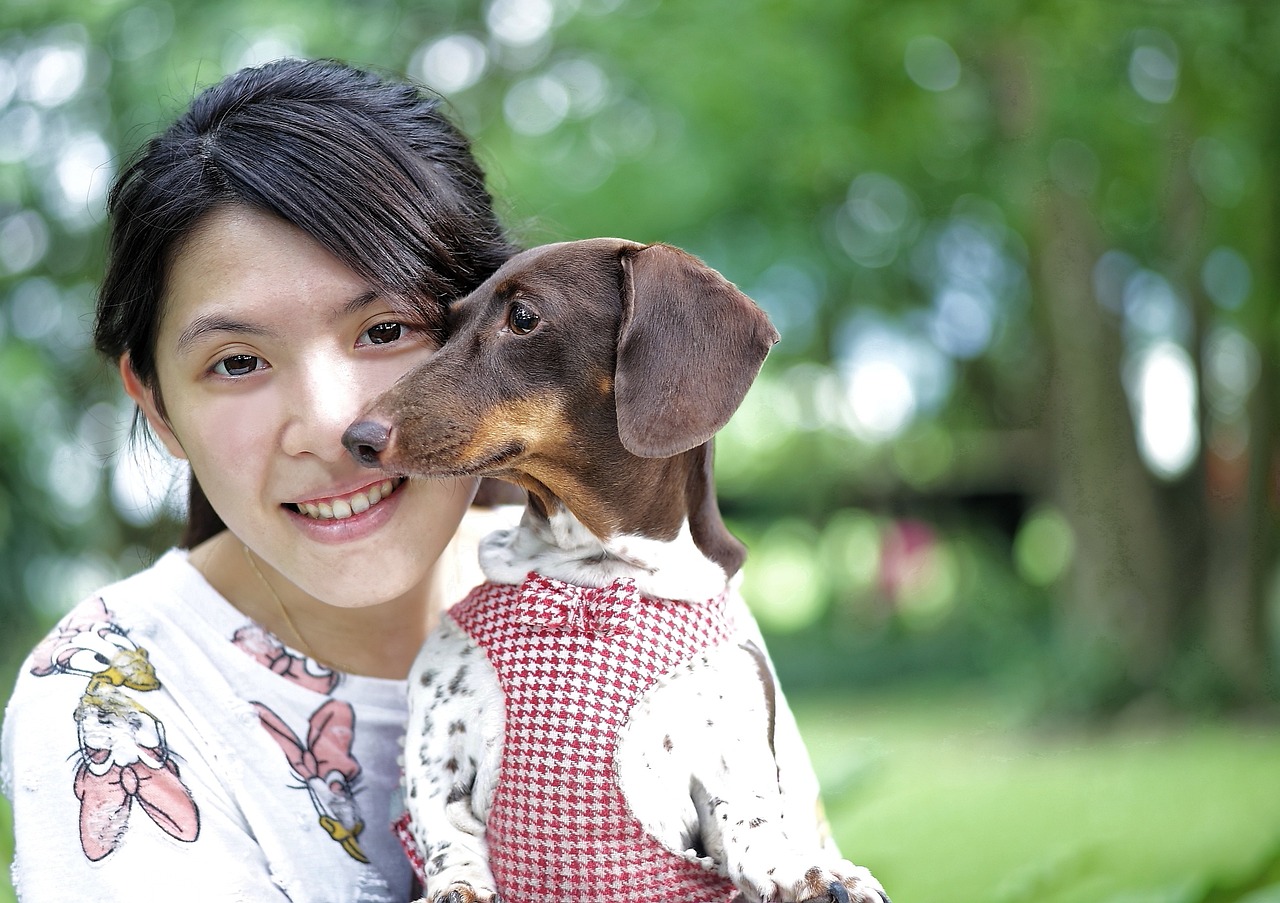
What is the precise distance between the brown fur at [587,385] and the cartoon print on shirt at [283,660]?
0.49m

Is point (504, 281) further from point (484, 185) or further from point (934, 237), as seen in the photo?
point (934, 237)

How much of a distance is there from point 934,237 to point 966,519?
5073 millimetres

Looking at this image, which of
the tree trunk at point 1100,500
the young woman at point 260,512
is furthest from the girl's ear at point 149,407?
the tree trunk at point 1100,500

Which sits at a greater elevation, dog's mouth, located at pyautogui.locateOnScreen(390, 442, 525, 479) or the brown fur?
the brown fur

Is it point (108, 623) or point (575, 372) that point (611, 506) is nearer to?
point (575, 372)

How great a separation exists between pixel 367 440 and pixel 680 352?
443 millimetres

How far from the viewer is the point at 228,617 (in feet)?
7.13

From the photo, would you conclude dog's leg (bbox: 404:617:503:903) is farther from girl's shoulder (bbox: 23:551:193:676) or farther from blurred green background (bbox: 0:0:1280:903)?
blurred green background (bbox: 0:0:1280:903)

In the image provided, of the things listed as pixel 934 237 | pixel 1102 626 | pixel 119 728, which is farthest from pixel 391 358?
pixel 934 237

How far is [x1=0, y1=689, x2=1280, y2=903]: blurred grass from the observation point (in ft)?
11.9

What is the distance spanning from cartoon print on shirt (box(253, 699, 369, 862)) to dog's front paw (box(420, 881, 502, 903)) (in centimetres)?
33

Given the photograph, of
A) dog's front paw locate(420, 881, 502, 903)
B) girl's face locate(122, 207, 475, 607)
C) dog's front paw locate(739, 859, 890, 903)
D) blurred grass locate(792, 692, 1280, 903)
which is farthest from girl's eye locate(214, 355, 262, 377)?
blurred grass locate(792, 692, 1280, 903)

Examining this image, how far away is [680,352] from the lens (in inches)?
73.4

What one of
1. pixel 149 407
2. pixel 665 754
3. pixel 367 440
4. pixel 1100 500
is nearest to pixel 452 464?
pixel 367 440
